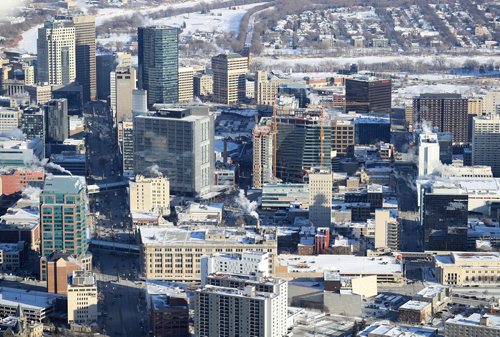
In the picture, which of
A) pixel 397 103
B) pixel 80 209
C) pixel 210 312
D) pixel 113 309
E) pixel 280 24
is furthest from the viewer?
pixel 280 24

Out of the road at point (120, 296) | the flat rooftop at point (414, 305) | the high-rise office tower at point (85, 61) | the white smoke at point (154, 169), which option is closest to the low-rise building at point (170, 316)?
the road at point (120, 296)

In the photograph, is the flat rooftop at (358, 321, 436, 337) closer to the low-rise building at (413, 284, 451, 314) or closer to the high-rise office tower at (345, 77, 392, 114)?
the low-rise building at (413, 284, 451, 314)

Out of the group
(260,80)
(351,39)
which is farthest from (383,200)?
(351,39)

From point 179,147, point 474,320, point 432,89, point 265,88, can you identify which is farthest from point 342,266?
point 432,89

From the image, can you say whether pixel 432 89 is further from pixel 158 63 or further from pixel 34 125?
pixel 34 125

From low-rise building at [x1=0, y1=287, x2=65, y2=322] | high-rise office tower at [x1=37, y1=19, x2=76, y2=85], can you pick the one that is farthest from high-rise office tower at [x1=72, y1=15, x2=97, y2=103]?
low-rise building at [x1=0, y1=287, x2=65, y2=322]

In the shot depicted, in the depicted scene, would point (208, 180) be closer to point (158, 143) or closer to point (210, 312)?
point (158, 143)
